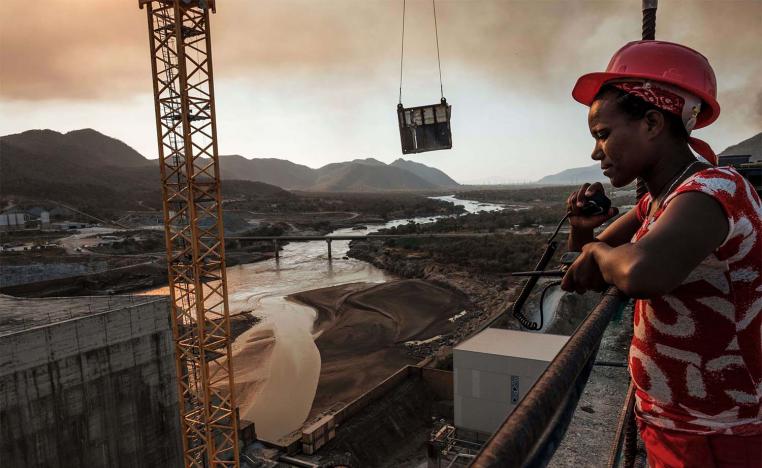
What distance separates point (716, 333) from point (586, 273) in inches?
14.5

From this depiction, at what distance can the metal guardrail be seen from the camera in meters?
1.01

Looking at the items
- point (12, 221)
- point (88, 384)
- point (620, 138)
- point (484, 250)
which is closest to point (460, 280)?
point (484, 250)

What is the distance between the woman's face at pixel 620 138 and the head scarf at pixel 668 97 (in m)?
0.06

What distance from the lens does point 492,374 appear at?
48.9 ft

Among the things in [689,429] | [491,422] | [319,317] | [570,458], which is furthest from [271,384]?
[689,429]

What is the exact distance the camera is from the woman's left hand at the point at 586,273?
1.40 metres

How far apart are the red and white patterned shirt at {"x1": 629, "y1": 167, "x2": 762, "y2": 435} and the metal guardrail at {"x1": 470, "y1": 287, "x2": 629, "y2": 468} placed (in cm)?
24

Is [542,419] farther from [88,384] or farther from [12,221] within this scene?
[12,221]

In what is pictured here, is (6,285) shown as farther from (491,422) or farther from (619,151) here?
(619,151)

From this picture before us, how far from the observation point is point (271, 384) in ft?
83.3

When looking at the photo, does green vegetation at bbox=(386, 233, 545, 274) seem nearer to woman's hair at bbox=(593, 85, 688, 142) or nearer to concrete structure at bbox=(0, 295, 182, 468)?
concrete structure at bbox=(0, 295, 182, 468)

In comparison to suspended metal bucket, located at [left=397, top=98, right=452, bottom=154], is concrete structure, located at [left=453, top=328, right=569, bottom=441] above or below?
below

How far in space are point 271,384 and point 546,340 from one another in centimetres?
1624

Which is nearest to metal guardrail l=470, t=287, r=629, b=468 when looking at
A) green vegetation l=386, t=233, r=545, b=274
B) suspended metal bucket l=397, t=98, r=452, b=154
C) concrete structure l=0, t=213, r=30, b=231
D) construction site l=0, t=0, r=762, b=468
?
construction site l=0, t=0, r=762, b=468
